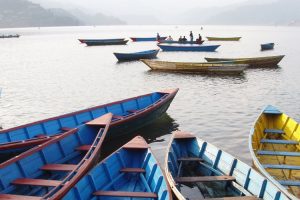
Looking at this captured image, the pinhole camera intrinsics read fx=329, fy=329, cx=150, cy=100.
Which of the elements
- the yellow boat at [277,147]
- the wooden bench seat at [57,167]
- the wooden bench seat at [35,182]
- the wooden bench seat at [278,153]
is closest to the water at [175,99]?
the yellow boat at [277,147]

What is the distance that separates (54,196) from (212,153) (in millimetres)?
6412

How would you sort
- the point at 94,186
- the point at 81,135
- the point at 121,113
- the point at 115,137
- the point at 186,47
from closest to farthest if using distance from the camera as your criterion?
1. the point at 94,186
2. the point at 81,135
3. the point at 115,137
4. the point at 121,113
5. the point at 186,47

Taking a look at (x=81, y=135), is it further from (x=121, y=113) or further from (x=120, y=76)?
(x=120, y=76)

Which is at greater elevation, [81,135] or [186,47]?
[186,47]

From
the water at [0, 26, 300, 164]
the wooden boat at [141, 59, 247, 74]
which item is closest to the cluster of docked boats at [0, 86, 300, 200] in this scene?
the water at [0, 26, 300, 164]

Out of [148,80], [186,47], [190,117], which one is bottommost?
[190,117]

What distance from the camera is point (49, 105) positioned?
27.2 meters

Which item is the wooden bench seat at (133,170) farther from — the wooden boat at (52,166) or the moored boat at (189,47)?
the moored boat at (189,47)

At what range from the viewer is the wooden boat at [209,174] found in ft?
32.4

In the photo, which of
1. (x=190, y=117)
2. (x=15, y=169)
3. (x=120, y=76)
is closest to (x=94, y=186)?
(x=15, y=169)

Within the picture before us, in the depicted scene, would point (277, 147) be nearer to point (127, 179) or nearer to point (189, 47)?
point (127, 179)

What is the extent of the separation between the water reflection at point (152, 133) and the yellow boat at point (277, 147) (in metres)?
6.13

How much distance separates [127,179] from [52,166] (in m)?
2.77

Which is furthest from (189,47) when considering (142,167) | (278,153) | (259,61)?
(142,167)
